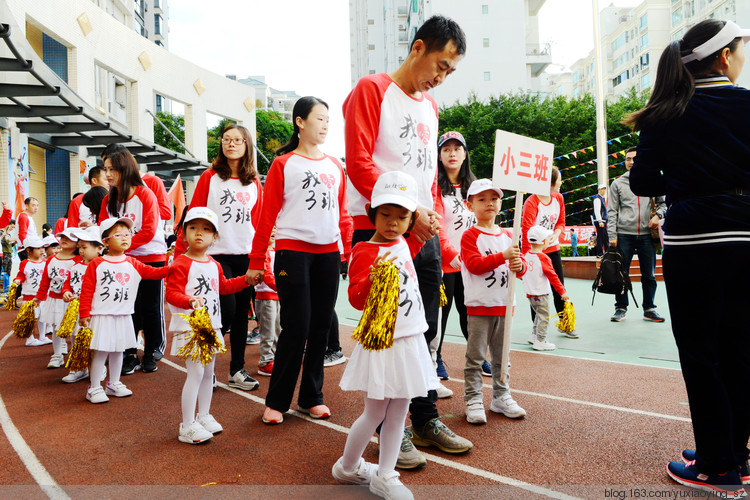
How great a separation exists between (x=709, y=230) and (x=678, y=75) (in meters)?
0.76

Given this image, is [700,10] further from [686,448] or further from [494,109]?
[686,448]

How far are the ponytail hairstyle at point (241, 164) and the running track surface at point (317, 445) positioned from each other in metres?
1.83

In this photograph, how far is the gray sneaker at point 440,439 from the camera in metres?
3.20

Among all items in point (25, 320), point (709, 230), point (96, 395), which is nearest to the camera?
point (709, 230)

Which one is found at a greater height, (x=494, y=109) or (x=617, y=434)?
(x=494, y=109)

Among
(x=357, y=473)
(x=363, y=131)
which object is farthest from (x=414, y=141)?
(x=357, y=473)

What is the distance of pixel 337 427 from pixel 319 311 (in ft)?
2.55

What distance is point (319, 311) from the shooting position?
3.95 meters

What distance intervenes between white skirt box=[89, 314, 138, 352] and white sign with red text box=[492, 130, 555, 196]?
3.20 metres

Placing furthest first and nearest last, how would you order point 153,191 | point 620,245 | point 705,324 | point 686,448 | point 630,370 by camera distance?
point 620,245, point 153,191, point 630,370, point 686,448, point 705,324

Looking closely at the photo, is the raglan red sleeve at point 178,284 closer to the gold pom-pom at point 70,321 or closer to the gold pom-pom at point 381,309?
the gold pom-pom at point 381,309

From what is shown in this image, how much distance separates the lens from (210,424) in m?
3.68

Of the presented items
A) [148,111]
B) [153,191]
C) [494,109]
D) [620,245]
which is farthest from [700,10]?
[153,191]

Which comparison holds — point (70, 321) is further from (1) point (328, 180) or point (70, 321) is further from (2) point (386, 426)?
(2) point (386, 426)
